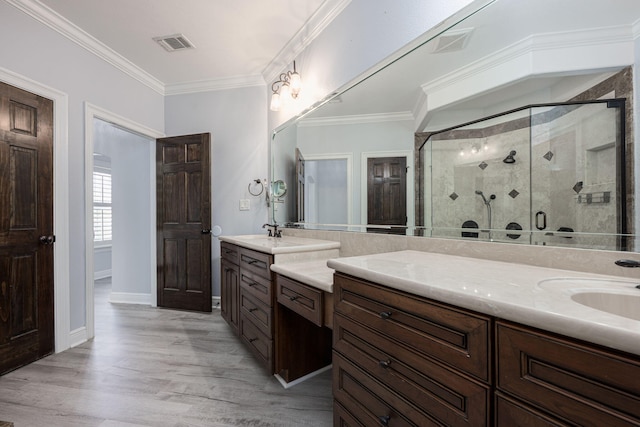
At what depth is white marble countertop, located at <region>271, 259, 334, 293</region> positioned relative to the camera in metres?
1.28

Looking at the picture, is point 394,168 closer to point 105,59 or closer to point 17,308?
point 17,308

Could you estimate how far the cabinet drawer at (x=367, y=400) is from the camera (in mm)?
851

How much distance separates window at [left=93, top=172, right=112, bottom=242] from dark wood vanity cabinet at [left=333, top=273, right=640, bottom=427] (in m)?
5.84

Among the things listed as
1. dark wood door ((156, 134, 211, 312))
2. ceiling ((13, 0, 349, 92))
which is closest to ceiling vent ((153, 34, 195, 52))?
ceiling ((13, 0, 349, 92))

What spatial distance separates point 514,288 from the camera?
734 millimetres

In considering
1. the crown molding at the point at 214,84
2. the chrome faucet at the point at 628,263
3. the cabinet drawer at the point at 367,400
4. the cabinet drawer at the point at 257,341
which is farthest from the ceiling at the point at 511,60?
the crown molding at the point at 214,84

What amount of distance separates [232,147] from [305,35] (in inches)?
57.9

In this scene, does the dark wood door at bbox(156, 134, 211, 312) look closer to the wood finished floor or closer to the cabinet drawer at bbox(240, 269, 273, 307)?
the wood finished floor

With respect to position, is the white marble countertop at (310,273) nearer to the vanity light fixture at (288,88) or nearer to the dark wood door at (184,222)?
the vanity light fixture at (288,88)

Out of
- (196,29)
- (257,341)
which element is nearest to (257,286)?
(257,341)

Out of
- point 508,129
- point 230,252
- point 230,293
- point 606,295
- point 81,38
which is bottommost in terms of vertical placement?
point 230,293

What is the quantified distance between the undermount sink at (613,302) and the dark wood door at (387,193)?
2.82 ft

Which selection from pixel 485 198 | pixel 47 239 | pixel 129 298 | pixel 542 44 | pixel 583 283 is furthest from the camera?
pixel 129 298

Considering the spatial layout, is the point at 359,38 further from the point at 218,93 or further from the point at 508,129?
the point at 218,93
